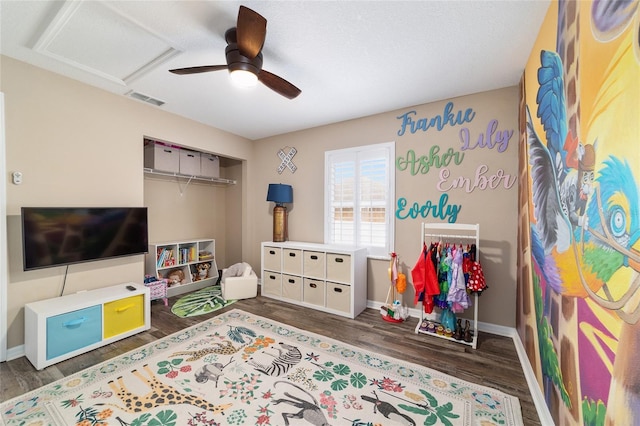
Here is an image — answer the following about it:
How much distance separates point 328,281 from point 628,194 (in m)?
2.77

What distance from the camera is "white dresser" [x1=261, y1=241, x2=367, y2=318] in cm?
312

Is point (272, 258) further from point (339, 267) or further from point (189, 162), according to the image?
point (189, 162)

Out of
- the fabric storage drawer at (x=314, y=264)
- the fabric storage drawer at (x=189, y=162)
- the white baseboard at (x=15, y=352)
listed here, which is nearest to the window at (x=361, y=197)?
the fabric storage drawer at (x=314, y=264)

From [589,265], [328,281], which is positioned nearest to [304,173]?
[328,281]

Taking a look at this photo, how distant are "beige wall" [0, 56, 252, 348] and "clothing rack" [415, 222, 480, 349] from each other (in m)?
3.36

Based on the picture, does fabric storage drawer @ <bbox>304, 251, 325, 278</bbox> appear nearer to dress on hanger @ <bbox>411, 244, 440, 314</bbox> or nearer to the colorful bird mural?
dress on hanger @ <bbox>411, 244, 440, 314</bbox>

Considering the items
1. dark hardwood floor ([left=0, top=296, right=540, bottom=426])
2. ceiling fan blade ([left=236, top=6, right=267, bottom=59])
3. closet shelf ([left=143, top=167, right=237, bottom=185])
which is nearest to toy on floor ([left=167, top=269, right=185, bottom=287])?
dark hardwood floor ([left=0, top=296, right=540, bottom=426])

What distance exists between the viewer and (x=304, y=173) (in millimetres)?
3979

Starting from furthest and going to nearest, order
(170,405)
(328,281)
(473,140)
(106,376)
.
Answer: (328,281), (473,140), (106,376), (170,405)

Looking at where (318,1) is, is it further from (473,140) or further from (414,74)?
(473,140)

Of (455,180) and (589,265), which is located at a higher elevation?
(455,180)

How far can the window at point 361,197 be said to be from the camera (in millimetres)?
3289

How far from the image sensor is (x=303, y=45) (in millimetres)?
1980

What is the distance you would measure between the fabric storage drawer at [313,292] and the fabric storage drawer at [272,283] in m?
0.44
